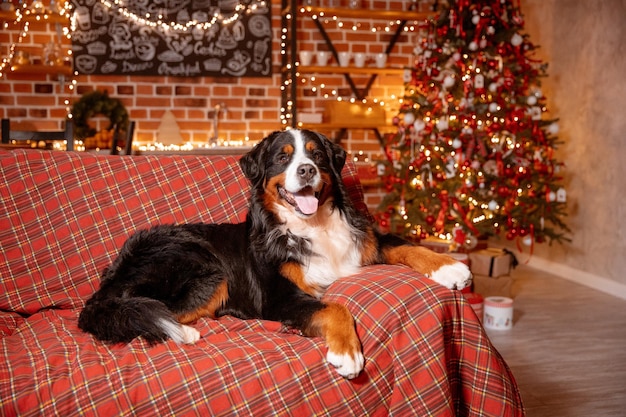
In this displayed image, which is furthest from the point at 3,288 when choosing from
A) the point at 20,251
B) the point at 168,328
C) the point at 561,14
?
the point at 561,14

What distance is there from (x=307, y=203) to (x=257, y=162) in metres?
0.30

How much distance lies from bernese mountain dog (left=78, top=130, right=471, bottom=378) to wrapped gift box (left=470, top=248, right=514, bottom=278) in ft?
6.96

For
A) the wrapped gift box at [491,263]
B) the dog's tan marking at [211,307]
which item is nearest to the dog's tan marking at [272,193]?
the dog's tan marking at [211,307]

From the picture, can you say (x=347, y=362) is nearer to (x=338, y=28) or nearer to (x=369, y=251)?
(x=369, y=251)

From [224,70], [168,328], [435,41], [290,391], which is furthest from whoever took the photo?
[224,70]

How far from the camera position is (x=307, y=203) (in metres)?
2.15

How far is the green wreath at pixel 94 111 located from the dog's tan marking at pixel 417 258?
324 cm

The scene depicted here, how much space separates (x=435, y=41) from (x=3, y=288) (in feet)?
12.0

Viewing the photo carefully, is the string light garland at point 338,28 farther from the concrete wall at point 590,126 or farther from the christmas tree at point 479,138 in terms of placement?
the concrete wall at point 590,126

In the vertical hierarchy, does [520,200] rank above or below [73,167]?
below

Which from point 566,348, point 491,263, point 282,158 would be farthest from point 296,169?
point 491,263

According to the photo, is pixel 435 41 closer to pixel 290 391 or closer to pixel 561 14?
pixel 561 14

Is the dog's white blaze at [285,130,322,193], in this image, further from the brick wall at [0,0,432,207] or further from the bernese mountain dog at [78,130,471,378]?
the brick wall at [0,0,432,207]

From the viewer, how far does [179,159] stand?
9.02 feet
